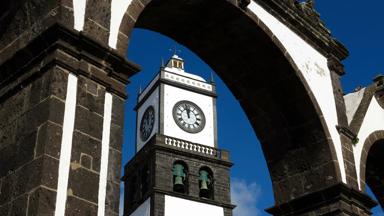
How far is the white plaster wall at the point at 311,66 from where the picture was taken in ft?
29.4

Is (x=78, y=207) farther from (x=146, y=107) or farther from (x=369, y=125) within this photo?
(x=146, y=107)

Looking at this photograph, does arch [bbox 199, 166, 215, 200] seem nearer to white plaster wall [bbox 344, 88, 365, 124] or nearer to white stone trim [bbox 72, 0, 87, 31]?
white plaster wall [bbox 344, 88, 365, 124]

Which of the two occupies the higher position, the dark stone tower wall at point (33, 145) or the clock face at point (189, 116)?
the clock face at point (189, 116)

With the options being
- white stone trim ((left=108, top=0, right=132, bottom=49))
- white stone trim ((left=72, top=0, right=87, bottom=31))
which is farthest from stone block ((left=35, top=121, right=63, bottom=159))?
white stone trim ((left=108, top=0, right=132, bottom=49))

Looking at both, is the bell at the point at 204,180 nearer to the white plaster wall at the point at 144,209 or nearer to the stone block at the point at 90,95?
the white plaster wall at the point at 144,209

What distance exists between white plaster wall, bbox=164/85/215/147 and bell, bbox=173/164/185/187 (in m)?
2.07

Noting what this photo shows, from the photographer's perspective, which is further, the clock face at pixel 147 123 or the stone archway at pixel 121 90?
the clock face at pixel 147 123

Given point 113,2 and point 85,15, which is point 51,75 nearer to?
point 85,15

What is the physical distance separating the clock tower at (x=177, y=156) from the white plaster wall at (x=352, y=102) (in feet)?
86.0

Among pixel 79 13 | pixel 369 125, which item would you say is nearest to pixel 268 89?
pixel 369 125

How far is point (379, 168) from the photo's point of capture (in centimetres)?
1152

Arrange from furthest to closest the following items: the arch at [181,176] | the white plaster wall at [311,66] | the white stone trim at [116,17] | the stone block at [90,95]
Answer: the arch at [181,176]
the white plaster wall at [311,66]
the white stone trim at [116,17]
the stone block at [90,95]

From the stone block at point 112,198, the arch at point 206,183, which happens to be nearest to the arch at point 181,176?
the arch at point 206,183

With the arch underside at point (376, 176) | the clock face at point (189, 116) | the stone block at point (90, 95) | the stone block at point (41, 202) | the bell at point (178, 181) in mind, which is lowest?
the stone block at point (41, 202)
